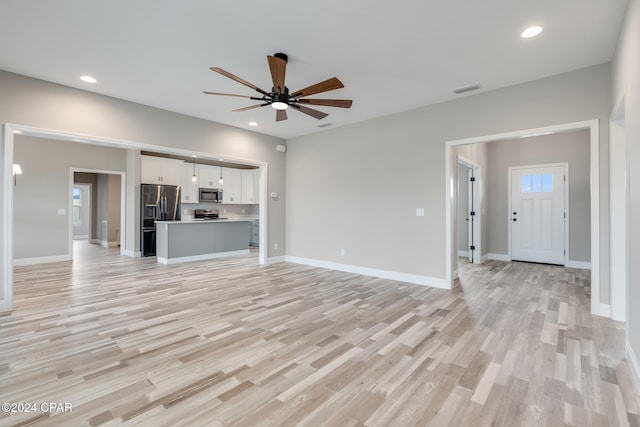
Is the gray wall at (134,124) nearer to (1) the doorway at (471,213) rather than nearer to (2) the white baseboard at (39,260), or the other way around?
(1) the doorway at (471,213)

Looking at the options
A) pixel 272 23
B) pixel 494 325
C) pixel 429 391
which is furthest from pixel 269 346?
pixel 272 23

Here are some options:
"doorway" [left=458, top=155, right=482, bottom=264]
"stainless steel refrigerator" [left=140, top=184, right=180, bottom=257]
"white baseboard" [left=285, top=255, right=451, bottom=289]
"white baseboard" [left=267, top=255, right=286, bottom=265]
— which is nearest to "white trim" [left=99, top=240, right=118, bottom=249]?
"stainless steel refrigerator" [left=140, top=184, right=180, bottom=257]

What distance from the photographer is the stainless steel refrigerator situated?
24.9ft

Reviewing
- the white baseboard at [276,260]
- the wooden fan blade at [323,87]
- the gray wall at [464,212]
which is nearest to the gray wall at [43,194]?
the white baseboard at [276,260]

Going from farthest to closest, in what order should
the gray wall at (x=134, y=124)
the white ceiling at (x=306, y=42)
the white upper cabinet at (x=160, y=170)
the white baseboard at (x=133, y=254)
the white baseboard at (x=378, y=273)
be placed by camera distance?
1. the white upper cabinet at (x=160, y=170)
2. the white baseboard at (x=133, y=254)
3. the white baseboard at (x=378, y=273)
4. the gray wall at (x=134, y=124)
5. the white ceiling at (x=306, y=42)

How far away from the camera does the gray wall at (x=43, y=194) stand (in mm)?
6367

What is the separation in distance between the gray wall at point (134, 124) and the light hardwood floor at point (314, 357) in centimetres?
232

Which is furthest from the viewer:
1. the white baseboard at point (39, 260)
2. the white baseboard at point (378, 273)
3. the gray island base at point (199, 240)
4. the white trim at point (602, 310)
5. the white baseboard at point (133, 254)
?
the white baseboard at point (133, 254)

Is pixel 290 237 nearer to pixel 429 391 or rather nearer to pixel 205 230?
pixel 205 230

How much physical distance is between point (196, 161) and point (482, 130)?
763cm

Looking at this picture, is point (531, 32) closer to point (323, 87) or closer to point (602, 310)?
point (323, 87)

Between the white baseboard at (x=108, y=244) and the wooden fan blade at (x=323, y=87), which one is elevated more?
the wooden fan blade at (x=323, y=87)

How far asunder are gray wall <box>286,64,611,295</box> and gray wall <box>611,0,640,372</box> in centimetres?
112

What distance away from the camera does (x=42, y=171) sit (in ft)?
21.9
